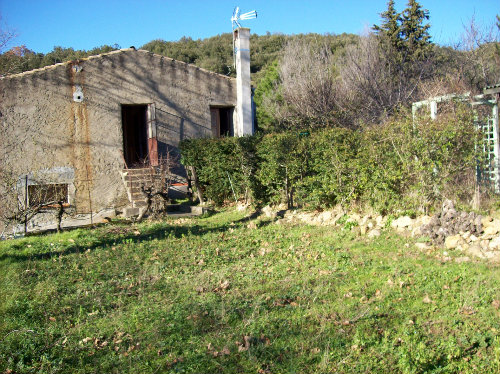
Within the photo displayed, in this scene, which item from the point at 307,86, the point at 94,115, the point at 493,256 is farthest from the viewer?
the point at 307,86

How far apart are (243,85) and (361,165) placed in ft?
27.9

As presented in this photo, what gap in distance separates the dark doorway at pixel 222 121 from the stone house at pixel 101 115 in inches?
2.5

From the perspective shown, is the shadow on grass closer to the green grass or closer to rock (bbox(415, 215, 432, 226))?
the green grass

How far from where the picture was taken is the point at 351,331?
14.8 feet

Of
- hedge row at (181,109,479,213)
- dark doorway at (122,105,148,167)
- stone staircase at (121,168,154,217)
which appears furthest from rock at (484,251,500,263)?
dark doorway at (122,105,148,167)

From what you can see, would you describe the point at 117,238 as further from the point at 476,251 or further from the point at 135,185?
the point at 476,251

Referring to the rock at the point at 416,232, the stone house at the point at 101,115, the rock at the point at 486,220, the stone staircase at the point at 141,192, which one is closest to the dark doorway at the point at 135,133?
the stone house at the point at 101,115

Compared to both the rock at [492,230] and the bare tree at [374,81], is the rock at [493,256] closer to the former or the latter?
the rock at [492,230]

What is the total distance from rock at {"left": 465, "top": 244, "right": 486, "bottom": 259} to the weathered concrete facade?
10584 millimetres

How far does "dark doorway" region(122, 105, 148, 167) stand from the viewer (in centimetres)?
1658

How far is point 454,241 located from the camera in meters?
6.80

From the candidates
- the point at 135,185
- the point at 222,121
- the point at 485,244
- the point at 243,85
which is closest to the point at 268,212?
the point at 135,185

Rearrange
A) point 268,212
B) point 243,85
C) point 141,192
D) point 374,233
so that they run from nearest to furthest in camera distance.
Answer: point 374,233, point 268,212, point 141,192, point 243,85

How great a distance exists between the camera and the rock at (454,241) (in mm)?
6777
